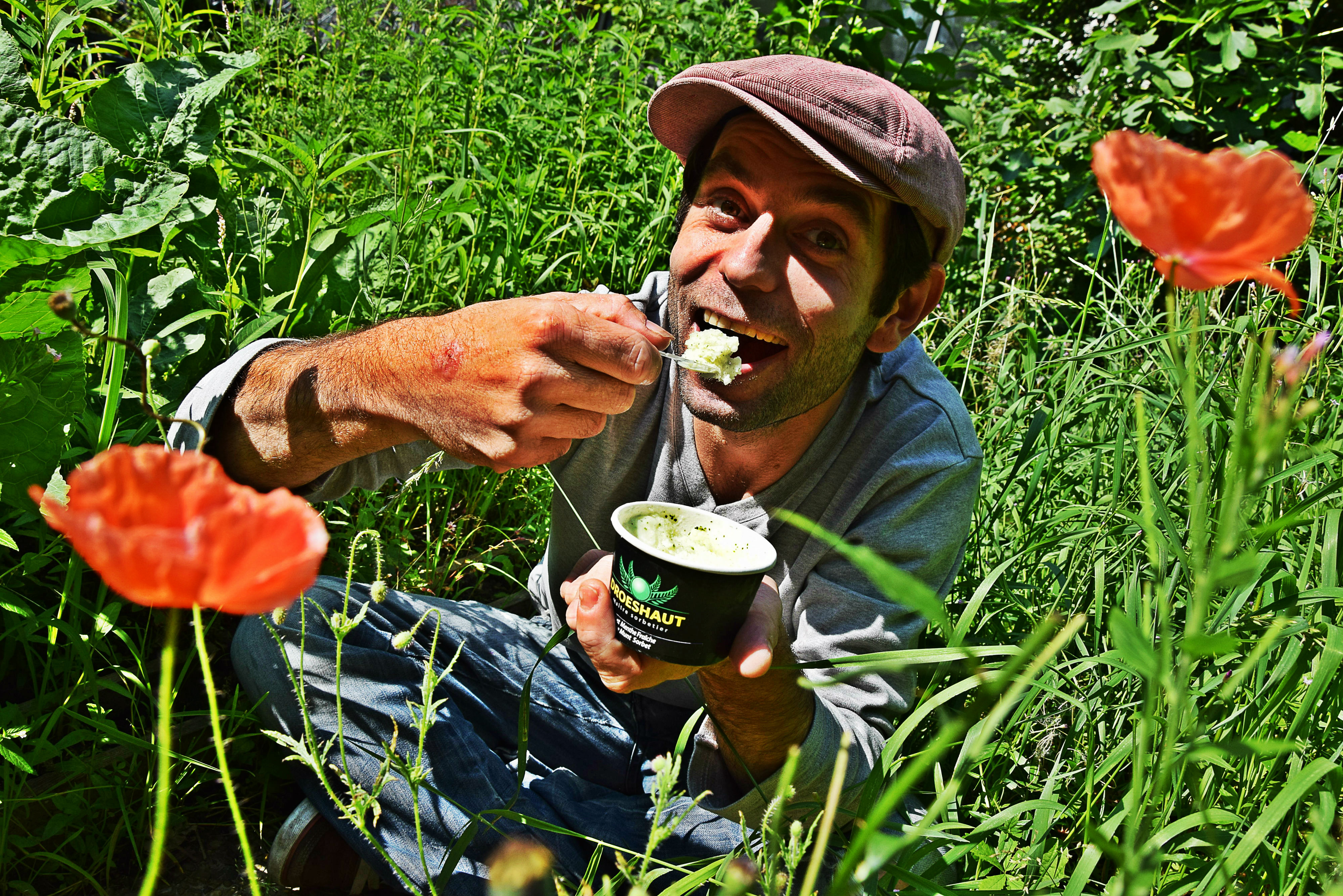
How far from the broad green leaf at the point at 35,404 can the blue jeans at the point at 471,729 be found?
474 millimetres

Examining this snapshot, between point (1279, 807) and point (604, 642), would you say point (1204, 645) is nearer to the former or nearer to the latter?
point (1279, 807)

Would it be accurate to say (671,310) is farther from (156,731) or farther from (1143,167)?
(1143,167)

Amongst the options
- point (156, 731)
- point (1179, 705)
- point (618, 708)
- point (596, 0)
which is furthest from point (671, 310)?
point (596, 0)

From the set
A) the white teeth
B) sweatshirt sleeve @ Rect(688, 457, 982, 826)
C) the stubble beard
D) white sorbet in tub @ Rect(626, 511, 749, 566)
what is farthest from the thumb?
the white teeth

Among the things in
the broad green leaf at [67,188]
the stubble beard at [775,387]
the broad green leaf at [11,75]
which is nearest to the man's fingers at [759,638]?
the stubble beard at [775,387]

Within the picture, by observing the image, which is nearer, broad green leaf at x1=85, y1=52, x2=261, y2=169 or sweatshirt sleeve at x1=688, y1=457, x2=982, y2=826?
sweatshirt sleeve at x1=688, y1=457, x2=982, y2=826

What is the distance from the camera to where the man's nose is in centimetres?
183

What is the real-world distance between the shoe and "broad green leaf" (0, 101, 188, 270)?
1.12 meters

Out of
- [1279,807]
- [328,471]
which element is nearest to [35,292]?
[328,471]

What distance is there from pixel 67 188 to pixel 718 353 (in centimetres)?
120

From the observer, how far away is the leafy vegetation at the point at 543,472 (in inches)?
45.0

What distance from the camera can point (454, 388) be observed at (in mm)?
1436

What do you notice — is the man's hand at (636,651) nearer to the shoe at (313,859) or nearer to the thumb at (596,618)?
the thumb at (596,618)

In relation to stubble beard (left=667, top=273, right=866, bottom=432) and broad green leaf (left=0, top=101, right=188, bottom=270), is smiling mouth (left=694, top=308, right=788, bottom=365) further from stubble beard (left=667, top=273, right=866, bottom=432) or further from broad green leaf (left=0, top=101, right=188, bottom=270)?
broad green leaf (left=0, top=101, right=188, bottom=270)
